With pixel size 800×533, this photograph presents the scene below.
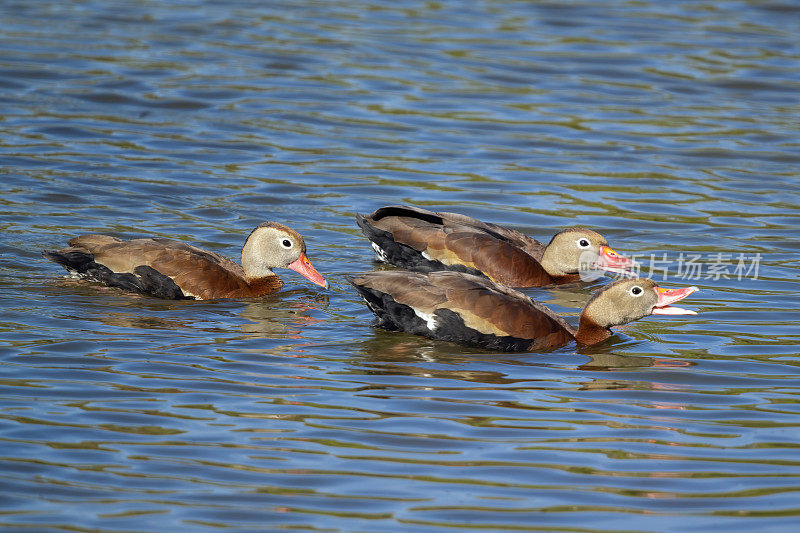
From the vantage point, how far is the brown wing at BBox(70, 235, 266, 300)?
375 inches

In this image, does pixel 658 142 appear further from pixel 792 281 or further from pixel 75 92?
pixel 75 92

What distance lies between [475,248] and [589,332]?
2090 millimetres

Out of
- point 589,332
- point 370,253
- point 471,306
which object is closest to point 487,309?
point 471,306

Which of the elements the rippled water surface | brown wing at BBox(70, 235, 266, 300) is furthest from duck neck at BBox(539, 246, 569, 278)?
brown wing at BBox(70, 235, 266, 300)

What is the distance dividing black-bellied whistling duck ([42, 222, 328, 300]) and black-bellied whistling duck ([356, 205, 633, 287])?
40.7 inches

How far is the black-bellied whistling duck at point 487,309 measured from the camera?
8461 mm

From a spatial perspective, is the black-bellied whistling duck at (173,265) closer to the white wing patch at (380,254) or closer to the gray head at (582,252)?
the white wing patch at (380,254)

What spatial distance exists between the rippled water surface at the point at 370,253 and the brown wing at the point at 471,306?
0.19 m

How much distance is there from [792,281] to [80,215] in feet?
21.4

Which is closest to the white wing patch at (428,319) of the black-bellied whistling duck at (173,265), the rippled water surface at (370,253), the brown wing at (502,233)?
the rippled water surface at (370,253)

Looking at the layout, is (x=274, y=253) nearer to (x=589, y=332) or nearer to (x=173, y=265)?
(x=173, y=265)

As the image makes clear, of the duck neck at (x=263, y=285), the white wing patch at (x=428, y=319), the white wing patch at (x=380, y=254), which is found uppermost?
the white wing patch at (x=428, y=319)

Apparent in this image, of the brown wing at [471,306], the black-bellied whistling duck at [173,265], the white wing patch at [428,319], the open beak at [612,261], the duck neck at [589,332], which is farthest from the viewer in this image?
the open beak at [612,261]

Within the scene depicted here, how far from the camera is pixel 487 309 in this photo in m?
8.46
